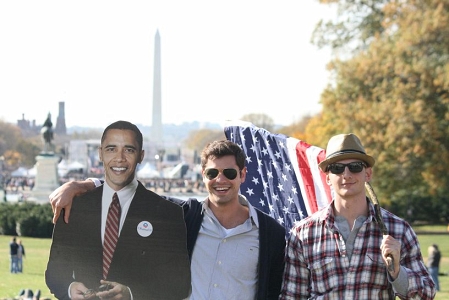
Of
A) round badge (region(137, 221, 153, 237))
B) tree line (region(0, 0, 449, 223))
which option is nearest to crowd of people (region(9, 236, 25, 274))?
tree line (region(0, 0, 449, 223))

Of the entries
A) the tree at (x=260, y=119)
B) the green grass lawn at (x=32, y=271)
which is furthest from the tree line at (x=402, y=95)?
the tree at (x=260, y=119)

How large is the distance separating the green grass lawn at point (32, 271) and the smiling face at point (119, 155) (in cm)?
888

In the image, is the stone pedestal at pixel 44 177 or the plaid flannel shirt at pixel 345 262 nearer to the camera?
the plaid flannel shirt at pixel 345 262

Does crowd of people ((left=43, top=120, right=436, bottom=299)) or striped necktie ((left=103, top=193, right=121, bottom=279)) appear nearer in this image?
crowd of people ((left=43, top=120, right=436, bottom=299))

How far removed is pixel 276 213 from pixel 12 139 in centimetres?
10055

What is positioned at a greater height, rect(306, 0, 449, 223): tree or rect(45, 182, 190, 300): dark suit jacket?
rect(306, 0, 449, 223): tree

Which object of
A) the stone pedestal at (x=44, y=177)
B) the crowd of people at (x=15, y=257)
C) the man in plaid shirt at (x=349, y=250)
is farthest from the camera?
the stone pedestal at (x=44, y=177)

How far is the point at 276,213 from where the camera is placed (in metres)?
6.30

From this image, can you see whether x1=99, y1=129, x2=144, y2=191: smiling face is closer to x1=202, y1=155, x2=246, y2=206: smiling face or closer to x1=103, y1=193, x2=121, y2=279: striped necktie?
x1=103, y1=193, x2=121, y2=279: striped necktie

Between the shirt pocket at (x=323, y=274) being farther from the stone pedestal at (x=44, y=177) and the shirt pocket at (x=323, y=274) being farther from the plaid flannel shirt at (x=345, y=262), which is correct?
the stone pedestal at (x=44, y=177)

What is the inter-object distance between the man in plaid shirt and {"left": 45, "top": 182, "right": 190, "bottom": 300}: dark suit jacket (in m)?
0.61

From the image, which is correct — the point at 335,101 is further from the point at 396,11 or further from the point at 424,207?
the point at 424,207

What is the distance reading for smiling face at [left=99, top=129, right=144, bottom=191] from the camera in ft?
17.1

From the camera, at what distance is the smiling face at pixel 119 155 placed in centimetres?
522
